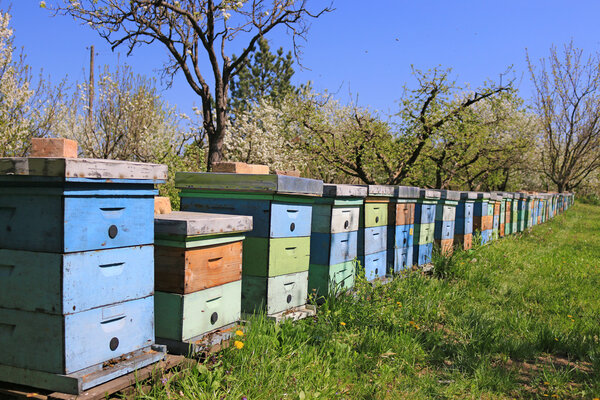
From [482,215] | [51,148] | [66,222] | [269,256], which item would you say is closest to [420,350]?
[269,256]

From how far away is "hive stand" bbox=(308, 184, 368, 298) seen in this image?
167 inches

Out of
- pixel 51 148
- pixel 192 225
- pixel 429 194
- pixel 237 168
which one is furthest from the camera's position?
pixel 429 194

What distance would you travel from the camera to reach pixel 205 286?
2883mm

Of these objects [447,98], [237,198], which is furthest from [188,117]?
[237,198]

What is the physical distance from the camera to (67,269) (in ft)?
7.06

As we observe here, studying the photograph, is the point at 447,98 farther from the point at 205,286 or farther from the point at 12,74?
the point at 12,74

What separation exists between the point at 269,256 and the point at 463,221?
533 centimetres

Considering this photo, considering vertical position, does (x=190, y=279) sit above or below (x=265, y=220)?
below

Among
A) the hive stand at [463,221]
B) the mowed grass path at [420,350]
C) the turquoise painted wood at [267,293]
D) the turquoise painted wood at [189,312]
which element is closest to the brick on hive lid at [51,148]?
the turquoise painted wood at [189,312]

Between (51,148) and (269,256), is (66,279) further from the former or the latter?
(269,256)

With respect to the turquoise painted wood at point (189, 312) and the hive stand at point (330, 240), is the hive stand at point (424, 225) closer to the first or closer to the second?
the hive stand at point (330, 240)

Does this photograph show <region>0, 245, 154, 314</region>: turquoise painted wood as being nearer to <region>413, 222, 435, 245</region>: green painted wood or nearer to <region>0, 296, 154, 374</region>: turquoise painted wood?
<region>0, 296, 154, 374</region>: turquoise painted wood

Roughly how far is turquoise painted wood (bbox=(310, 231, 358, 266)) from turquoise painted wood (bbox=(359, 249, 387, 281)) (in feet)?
1.63

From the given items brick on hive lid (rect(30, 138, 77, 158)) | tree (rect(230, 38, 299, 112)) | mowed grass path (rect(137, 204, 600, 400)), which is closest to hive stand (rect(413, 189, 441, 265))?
mowed grass path (rect(137, 204, 600, 400))
